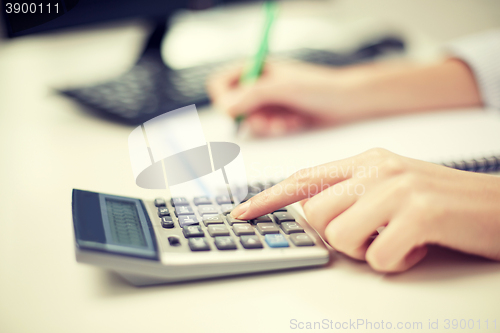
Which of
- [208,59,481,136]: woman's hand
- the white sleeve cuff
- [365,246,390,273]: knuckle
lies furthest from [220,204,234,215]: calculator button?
A: the white sleeve cuff

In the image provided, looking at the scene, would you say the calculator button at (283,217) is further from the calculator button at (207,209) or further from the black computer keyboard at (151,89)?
the black computer keyboard at (151,89)

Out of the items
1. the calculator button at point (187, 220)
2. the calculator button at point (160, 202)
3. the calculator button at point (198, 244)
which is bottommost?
the calculator button at point (187, 220)

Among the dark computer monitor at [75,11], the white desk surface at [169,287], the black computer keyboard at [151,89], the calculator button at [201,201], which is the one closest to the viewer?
the white desk surface at [169,287]

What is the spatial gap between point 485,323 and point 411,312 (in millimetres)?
39

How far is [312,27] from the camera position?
999mm

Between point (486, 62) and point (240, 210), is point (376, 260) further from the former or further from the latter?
point (486, 62)

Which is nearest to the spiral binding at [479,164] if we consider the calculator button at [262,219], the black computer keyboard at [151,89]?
the calculator button at [262,219]

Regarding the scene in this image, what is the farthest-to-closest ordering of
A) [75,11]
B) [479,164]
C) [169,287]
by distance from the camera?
1. [75,11]
2. [479,164]
3. [169,287]

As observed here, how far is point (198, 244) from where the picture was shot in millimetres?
257

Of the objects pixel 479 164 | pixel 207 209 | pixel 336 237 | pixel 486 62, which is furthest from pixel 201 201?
pixel 486 62

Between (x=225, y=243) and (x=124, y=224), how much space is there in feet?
0.24

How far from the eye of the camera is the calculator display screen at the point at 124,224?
9.7 inches

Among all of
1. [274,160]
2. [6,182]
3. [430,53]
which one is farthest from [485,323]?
[430,53]

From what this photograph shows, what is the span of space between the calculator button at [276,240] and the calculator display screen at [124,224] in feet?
0.27
